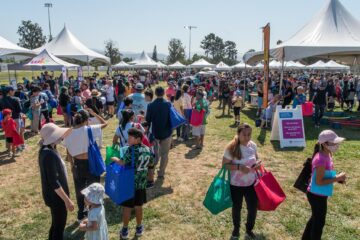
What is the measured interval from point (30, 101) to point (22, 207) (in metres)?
5.72

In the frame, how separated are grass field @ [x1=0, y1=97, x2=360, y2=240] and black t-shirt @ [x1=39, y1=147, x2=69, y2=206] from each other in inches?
55.7

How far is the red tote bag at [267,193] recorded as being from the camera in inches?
163

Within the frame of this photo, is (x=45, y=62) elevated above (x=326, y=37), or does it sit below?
below

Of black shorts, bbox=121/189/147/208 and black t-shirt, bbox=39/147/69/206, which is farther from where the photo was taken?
black shorts, bbox=121/189/147/208

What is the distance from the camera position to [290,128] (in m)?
9.71

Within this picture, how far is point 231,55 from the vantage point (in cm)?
13188

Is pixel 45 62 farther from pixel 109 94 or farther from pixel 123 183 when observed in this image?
pixel 123 183

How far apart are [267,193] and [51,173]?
2.66 meters

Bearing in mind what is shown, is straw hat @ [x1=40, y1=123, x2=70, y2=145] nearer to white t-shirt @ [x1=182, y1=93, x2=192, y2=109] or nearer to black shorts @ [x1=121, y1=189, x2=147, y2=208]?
black shorts @ [x1=121, y1=189, x2=147, y2=208]

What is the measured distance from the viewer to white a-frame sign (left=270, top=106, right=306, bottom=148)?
961cm

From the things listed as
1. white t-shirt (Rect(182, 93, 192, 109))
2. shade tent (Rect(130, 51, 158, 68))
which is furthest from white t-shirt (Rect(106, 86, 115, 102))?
shade tent (Rect(130, 51, 158, 68))

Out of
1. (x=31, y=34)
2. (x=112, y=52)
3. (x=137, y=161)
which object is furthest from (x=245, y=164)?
(x=31, y=34)

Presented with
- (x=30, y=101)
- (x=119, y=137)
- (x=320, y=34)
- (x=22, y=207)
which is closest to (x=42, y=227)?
(x=22, y=207)

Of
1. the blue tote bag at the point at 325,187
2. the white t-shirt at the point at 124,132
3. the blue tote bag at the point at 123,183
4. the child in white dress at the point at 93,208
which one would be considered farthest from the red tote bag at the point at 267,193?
the white t-shirt at the point at 124,132
